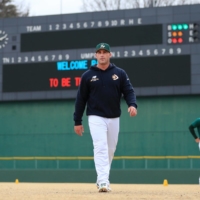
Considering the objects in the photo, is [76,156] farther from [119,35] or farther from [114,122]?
[114,122]

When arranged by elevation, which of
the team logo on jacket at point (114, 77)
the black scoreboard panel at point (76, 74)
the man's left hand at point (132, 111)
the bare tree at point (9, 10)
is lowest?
the man's left hand at point (132, 111)

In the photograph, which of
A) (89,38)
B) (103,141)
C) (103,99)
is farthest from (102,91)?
(89,38)

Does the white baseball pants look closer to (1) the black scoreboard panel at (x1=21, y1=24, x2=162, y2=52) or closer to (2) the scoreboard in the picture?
(2) the scoreboard

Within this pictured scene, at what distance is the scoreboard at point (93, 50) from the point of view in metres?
19.3

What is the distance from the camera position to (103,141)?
8.09 metres

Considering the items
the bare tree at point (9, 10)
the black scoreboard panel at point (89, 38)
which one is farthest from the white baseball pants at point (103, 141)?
the bare tree at point (9, 10)

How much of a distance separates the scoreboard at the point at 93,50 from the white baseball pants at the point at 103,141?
36.5 ft

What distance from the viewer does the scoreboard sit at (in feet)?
63.3

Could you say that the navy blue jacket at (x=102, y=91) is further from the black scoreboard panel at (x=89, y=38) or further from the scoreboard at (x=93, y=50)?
the black scoreboard panel at (x=89, y=38)

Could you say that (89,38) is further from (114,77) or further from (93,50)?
(114,77)

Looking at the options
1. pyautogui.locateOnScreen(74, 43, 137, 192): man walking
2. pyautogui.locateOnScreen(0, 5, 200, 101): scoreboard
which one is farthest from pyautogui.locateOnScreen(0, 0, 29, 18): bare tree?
pyautogui.locateOnScreen(74, 43, 137, 192): man walking

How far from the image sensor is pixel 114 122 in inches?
325

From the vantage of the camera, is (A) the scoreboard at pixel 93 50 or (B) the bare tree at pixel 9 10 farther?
(B) the bare tree at pixel 9 10

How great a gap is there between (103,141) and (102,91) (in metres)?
0.57
